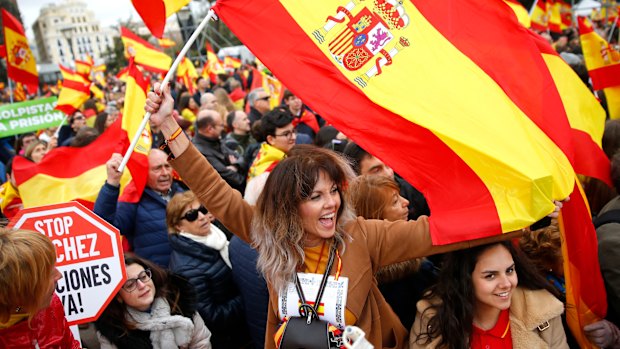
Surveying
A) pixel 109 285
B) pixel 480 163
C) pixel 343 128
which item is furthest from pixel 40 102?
pixel 480 163

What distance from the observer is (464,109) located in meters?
2.41

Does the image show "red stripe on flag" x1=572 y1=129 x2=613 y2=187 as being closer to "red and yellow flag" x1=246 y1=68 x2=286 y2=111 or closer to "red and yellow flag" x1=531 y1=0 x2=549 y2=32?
"red and yellow flag" x1=246 y1=68 x2=286 y2=111

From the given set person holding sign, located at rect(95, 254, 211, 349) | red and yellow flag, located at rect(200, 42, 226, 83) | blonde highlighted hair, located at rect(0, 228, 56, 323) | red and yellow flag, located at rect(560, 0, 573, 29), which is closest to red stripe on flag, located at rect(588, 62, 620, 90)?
person holding sign, located at rect(95, 254, 211, 349)

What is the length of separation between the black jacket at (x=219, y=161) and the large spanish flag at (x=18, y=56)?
160 inches

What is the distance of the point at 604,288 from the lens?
271cm

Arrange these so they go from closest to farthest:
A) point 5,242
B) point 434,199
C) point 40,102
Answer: point 5,242 < point 434,199 < point 40,102

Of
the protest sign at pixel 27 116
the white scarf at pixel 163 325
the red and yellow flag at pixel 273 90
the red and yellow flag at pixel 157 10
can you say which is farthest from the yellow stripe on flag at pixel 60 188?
the red and yellow flag at pixel 273 90

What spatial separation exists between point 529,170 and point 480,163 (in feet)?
0.64

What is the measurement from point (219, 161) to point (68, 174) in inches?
75.5

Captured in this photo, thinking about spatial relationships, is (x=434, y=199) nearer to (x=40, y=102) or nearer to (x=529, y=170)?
(x=529, y=170)

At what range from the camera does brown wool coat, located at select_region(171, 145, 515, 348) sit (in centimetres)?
233

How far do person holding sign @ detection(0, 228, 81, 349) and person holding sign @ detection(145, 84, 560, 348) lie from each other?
661 mm

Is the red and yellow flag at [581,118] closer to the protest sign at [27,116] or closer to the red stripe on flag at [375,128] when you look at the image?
the red stripe on flag at [375,128]

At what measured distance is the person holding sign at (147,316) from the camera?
2891 millimetres
